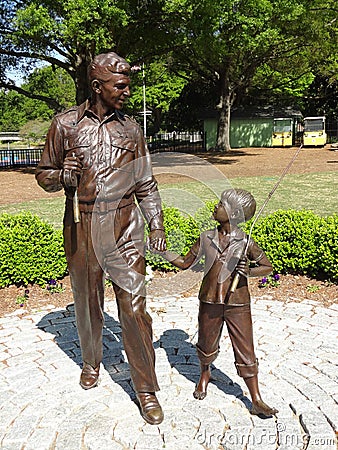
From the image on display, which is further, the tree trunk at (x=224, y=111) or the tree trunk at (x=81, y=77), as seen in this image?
the tree trunk at (x=224, y=111)

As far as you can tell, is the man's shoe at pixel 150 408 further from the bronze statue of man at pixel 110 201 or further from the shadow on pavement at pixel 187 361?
the shadow on pavement at pixel 187 361

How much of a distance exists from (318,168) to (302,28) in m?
7.03

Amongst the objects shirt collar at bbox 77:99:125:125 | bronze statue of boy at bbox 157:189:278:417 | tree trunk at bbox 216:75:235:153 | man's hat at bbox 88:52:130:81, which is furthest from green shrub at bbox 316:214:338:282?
tree trunk at bbox 216:75:235:153

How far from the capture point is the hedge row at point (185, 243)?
6.69 meters

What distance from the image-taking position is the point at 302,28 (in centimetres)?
2391

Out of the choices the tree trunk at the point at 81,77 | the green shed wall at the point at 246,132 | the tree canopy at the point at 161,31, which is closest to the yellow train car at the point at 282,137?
the green shed wall at the point at 246,132

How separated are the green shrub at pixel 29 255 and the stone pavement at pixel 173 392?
1073 millimetres

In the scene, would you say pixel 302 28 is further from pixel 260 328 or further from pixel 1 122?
pixel 1 122

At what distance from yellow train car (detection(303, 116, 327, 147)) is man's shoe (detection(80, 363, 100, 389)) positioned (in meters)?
31.4

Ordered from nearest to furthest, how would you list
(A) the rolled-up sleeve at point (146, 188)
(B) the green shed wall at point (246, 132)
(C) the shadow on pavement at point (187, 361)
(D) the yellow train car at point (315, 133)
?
(A) the rolled-up sleeve at point (146, 188)
(C) the shadow on pavement at point (187, 361)
(D) the yellow train car at point (315, 133)
(B) the green shed wall at point (246, 132)

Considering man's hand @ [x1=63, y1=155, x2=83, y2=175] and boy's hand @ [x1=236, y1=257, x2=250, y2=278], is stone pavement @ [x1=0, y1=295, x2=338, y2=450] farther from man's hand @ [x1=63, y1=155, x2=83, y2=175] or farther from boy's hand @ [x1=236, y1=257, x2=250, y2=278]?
man's hand @ [x1=63, y1=155, x2=83, y2=175]

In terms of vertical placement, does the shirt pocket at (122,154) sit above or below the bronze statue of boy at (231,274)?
above

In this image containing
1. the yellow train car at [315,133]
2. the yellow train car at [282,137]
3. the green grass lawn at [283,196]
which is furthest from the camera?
the yellow train car at [282,137]

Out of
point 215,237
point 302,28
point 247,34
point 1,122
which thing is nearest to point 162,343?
point 215,237
